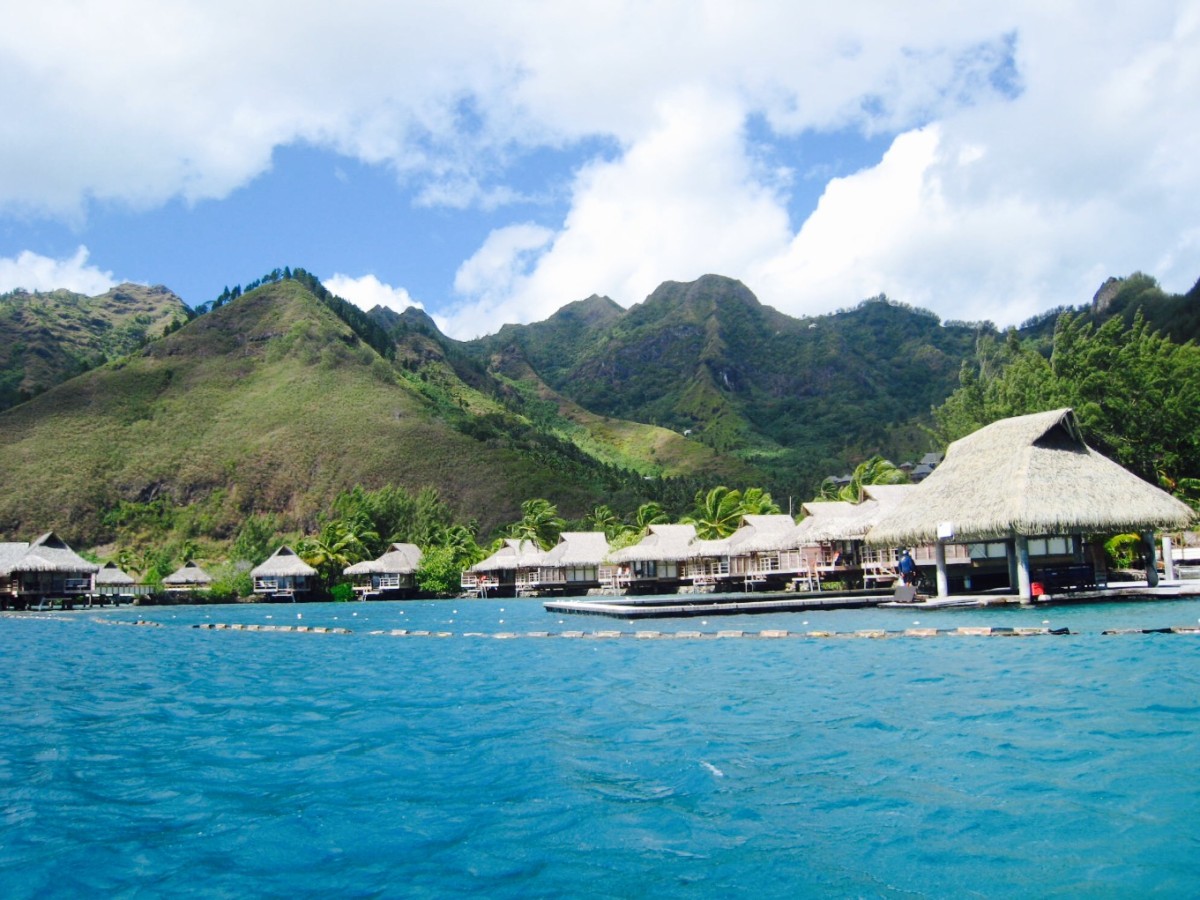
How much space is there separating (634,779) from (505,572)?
6023 centimetres

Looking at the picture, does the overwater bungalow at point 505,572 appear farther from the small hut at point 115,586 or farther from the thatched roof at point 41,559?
the thatched roof at point 41,559

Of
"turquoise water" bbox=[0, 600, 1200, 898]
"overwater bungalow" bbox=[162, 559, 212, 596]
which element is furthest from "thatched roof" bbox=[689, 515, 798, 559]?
"overwater bungalow" bbox=[162, 559, 212, 596]

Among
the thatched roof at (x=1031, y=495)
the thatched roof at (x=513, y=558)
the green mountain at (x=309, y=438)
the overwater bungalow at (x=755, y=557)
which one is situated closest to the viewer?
the thatched roof at (x=1031, y=495)

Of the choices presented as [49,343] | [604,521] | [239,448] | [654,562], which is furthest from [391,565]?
[49,343]

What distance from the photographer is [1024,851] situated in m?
6.20

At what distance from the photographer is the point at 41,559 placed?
59.0m

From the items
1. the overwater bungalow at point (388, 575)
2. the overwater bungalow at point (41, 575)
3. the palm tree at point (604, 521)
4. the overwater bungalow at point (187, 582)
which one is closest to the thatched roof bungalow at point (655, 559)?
the palm tree at point (604, 521)

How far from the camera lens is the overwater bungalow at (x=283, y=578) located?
210 ft

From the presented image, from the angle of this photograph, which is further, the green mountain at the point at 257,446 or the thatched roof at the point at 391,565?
the green mountain at the point at 257,446

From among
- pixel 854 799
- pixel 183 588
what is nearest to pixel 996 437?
pixel 854 799

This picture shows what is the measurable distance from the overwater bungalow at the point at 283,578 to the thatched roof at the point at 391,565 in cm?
339

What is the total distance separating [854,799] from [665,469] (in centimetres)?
13783

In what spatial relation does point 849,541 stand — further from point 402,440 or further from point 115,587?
point 402,440

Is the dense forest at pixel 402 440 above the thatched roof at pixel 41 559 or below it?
above
